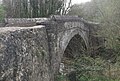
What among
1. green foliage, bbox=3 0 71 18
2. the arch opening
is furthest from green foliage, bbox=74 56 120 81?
green foliage, bbox=3 0 71 18

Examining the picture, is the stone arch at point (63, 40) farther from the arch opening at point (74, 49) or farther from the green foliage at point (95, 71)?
the green foliage at point (95, 71)

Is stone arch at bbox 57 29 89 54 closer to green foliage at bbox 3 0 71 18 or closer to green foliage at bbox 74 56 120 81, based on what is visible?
green foliage at bbox 74 56 120 81

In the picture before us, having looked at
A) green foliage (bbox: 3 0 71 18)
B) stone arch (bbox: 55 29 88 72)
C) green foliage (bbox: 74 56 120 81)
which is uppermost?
green foliage (bbox: 3 0 71 18)

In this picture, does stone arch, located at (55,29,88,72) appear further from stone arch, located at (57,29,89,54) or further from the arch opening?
the arch opening

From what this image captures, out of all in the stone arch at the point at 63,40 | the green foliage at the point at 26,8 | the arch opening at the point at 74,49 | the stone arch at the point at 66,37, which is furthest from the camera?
the green foliage at the point at 26,8

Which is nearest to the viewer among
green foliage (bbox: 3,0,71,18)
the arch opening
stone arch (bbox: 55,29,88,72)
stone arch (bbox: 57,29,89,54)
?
stone arch (bbox: 55,29,88,72)

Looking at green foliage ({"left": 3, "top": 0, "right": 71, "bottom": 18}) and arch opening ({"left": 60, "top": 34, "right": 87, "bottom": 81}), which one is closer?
arch opening ({"left": 60, "top": 34, "right": 87, "bottom": 81})

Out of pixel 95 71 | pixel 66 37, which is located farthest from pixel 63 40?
pixel 95 71

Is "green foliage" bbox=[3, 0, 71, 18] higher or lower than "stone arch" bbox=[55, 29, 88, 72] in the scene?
higher

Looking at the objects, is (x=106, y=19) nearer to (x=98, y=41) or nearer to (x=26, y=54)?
(x=98, y=41)

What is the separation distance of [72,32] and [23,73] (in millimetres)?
9105

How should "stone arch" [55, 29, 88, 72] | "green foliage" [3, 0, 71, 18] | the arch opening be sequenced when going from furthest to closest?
"green foliage" [3, 0, 71, 18] → the arch opening → "stone arch" [55, 29, 88, 72]

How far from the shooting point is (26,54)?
479 cm

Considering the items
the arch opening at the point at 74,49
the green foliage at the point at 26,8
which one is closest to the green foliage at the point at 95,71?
the arch opening at the point at 74,49
